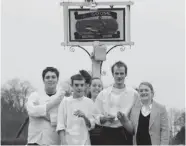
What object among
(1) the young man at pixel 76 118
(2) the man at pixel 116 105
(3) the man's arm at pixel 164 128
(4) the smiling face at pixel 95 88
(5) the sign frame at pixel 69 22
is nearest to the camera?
(3) the man's arm at pixel 164 128

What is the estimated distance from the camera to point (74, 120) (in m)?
6.12

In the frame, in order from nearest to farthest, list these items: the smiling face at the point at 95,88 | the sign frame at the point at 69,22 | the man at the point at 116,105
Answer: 1. the man at the point at 116,105
2. the smiling face at the point at 95,88
3. the sign frame at the point at 69,22

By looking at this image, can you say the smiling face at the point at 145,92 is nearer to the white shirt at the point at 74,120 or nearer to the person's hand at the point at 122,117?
the person's hand at the point at 122,117

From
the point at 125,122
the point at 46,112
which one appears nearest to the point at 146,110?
the point at 125,122

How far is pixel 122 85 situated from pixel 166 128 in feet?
2.38

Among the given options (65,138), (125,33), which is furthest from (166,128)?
(125,33)

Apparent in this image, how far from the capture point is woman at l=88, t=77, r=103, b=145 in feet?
20.5

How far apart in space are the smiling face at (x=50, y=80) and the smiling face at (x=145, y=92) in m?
1.01

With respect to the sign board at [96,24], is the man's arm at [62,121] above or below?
below

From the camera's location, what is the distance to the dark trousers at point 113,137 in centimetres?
624

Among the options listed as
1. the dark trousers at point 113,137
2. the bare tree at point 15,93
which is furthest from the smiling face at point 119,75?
the bare tree at point 15,93

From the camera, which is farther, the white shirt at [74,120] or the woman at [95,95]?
the woman at [95,95]

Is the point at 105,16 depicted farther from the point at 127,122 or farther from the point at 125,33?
the point at 127,122

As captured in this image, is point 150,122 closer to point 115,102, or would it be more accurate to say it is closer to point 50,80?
point 115,102
